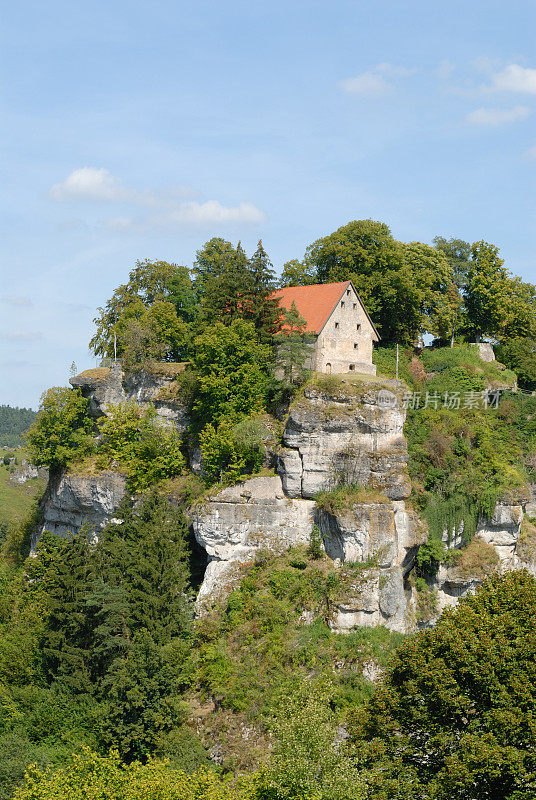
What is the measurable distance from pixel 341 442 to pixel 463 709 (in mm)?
15913

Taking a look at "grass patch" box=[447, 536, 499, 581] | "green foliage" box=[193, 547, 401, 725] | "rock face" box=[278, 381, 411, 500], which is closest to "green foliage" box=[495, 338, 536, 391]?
"grass patch" box=[447, 536, 499, 581]

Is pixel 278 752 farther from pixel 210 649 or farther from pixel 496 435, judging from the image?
pixel 496 435

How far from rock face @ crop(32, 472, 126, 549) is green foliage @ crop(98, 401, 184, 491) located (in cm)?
106

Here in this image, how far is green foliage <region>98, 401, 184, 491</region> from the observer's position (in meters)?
40.8

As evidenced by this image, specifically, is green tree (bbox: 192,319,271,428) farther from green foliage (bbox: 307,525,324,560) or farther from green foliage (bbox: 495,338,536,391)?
green foliage (bbox: 495,338,536,391)

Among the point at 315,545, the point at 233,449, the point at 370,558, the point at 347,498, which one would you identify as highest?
the point at 233,449

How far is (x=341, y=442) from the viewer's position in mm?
36000

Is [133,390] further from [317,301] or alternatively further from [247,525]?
[247,525]

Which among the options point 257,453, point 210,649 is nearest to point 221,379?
point 257,453

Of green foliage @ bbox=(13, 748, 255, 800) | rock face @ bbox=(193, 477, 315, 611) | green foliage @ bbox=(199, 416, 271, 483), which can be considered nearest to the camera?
green foliage @ bbox=(13, 748, 255, 800)

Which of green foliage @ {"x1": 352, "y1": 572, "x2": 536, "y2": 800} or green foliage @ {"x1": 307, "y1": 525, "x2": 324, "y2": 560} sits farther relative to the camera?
green foliage @ {"x1": 307, "y1": 525, "x2": 324, "y2": 560}

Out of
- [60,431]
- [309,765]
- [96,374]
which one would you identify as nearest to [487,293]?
[96,374]

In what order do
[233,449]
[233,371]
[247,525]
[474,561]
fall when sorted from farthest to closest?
[233,371] → [474,561] → [233,449] → [247,525]

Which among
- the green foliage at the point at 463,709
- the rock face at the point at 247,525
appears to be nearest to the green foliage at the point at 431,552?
the rock face at the point at 247,525
